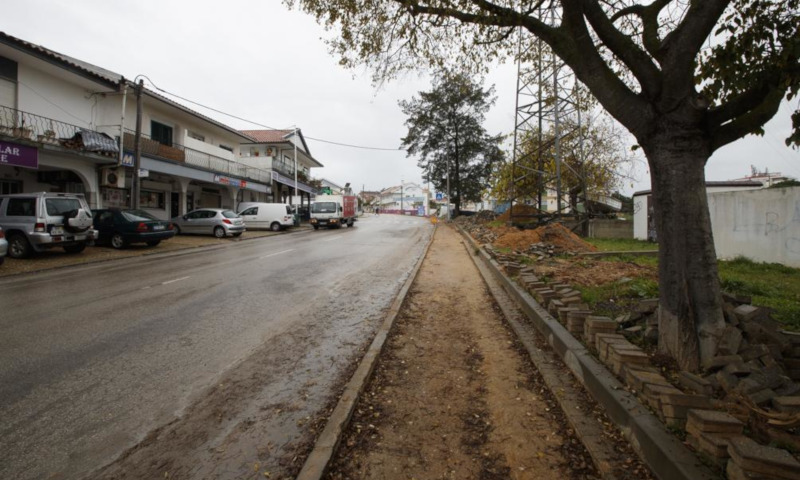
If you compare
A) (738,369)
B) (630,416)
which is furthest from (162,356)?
(738,369)

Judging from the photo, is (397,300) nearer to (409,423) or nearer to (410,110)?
(409,423)

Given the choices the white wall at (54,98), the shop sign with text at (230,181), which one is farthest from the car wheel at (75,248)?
the shop sign with text at (230,181)

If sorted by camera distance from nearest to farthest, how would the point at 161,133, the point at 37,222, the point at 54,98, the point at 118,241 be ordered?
1. the point at 37,222
2. the point at 118,241
3. the point at 54,98
4. the point at 161,133

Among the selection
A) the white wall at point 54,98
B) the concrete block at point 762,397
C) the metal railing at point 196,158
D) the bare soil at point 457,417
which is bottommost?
the bare soil at point 457,417

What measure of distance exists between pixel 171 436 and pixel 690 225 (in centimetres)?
459

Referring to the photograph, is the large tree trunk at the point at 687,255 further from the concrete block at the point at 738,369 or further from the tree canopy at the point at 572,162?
the tree canopy at the point at 572,162

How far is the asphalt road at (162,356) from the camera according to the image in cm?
290

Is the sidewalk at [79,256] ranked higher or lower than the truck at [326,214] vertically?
lower

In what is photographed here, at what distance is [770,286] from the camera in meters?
6.65

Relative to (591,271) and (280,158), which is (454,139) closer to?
(280,158)

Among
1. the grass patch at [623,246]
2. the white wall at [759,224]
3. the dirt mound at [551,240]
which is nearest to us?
the white wall at [759,224]

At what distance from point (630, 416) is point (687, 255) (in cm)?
167

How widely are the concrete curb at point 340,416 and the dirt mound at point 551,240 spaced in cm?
849

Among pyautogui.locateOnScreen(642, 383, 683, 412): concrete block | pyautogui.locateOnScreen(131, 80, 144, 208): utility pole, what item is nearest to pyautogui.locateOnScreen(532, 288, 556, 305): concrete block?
pyautogui.locateOnScreen(642, 383, 683, 412): concrete block
